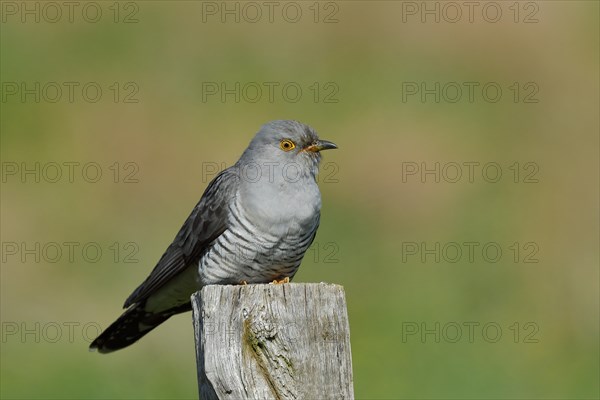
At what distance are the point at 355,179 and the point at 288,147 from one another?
17.4ft

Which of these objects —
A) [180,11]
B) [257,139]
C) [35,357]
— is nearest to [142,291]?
[257,139]

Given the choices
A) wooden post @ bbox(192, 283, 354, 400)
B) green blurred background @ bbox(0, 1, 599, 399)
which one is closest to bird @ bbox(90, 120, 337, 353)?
wooden post @ bbox(192, 283, 354, 400)

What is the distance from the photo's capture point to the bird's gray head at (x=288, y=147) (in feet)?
18.3

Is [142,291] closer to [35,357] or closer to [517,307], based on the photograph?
[35,357]

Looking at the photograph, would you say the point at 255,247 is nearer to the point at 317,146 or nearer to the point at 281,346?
the point at 317,146

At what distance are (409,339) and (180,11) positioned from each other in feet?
21.6

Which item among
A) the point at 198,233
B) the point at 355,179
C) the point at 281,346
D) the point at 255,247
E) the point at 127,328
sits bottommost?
the point at 281,346

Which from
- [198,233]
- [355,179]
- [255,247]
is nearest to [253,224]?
[255,247]

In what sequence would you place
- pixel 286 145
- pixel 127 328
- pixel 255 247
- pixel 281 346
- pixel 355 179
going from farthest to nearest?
pixel 355 179
pixel 127 328
pixel 286 145
pixel 255 247
pixel 281 346

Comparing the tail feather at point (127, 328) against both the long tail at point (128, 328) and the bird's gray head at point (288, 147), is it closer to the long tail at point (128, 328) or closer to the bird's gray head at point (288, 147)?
the long tail at point (128, 328)

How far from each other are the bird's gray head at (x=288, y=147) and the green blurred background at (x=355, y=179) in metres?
2.91

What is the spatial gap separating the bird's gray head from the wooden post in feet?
6.65

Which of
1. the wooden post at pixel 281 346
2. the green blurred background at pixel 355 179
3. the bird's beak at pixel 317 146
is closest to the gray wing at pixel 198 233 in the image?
the bird's beak at pixel 317 146

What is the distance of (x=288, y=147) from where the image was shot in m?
5.61
